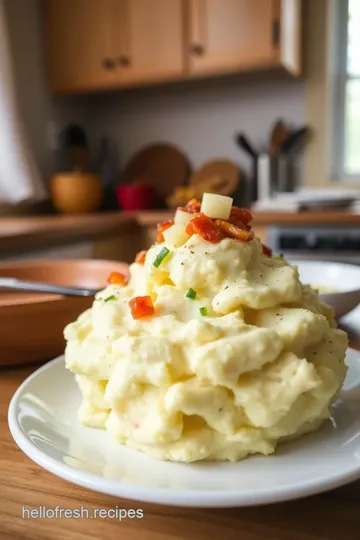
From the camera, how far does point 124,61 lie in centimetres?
287

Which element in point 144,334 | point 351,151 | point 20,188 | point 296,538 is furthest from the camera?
point 351,151

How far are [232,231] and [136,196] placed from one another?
7.78 feet

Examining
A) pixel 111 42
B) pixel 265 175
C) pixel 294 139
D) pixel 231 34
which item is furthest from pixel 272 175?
pixel 111 42

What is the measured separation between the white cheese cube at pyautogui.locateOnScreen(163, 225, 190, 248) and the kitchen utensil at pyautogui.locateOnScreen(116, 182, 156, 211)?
2.32 metres

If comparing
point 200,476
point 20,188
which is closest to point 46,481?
point 200,476

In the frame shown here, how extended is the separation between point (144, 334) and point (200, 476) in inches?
6.0

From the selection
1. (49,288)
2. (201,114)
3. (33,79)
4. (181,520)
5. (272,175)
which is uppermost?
(33,79)

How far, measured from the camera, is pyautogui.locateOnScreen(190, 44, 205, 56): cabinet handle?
265 cm

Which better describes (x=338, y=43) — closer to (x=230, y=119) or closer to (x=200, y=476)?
(x=230, y=119)

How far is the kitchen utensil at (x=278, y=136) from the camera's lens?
2.88 meters

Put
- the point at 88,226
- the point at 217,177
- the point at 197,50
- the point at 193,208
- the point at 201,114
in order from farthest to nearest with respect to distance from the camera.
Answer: the point at 201,114 → the point at 217,177 → the point at 197,50 → the point at 88,226 → the point at 193,208

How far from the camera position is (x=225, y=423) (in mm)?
476

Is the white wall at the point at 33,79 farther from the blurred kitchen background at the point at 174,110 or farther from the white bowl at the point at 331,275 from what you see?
the white bowl at the point at 331,275

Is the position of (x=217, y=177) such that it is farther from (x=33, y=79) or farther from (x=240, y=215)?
(x=240, y=215)
